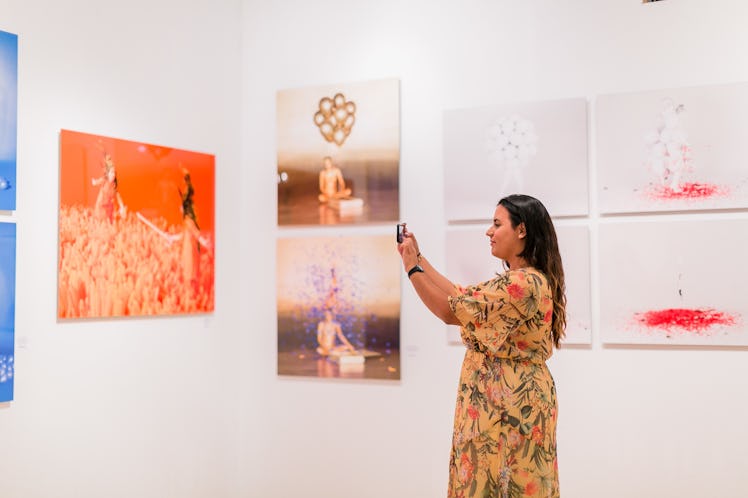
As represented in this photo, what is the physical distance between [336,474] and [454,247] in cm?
139

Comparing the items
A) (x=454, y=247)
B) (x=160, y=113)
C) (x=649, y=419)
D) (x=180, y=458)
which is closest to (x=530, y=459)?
(x=649, y=419)

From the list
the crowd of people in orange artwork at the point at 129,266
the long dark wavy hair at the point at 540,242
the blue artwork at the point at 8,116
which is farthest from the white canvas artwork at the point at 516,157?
the blue artwork at the point at 8,116

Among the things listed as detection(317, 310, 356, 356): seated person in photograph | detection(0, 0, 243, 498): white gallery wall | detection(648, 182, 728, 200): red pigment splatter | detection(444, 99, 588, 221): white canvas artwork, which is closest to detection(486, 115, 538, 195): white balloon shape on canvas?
detection(444, 99, 588, 221): white canvas artwork

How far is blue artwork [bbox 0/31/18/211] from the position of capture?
3131 millimetres

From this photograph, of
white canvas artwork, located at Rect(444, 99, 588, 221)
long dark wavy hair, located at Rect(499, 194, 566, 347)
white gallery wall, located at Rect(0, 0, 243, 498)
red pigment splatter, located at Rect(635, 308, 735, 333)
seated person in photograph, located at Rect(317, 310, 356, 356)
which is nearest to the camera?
long dark wavy hair, located at Rect(499, 194, 566, 347)

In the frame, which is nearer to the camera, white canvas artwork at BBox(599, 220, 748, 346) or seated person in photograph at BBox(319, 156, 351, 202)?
white canvas artwork at BBox(599, 220, 748, 346)

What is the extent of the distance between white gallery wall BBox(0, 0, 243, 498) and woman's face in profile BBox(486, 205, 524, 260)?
76.0 inches

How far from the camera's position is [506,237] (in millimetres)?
2709

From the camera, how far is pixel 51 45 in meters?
3.37

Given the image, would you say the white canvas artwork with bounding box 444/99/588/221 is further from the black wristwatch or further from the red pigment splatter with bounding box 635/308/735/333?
the black wristwatch

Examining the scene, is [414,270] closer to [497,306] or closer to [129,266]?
[497,306]

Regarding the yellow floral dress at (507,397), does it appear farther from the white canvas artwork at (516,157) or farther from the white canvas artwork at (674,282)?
the white canvas artwork at (516,157)

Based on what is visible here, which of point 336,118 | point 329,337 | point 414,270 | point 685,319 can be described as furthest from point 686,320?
point 336,118

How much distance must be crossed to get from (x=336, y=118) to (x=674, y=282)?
6.41 feet
